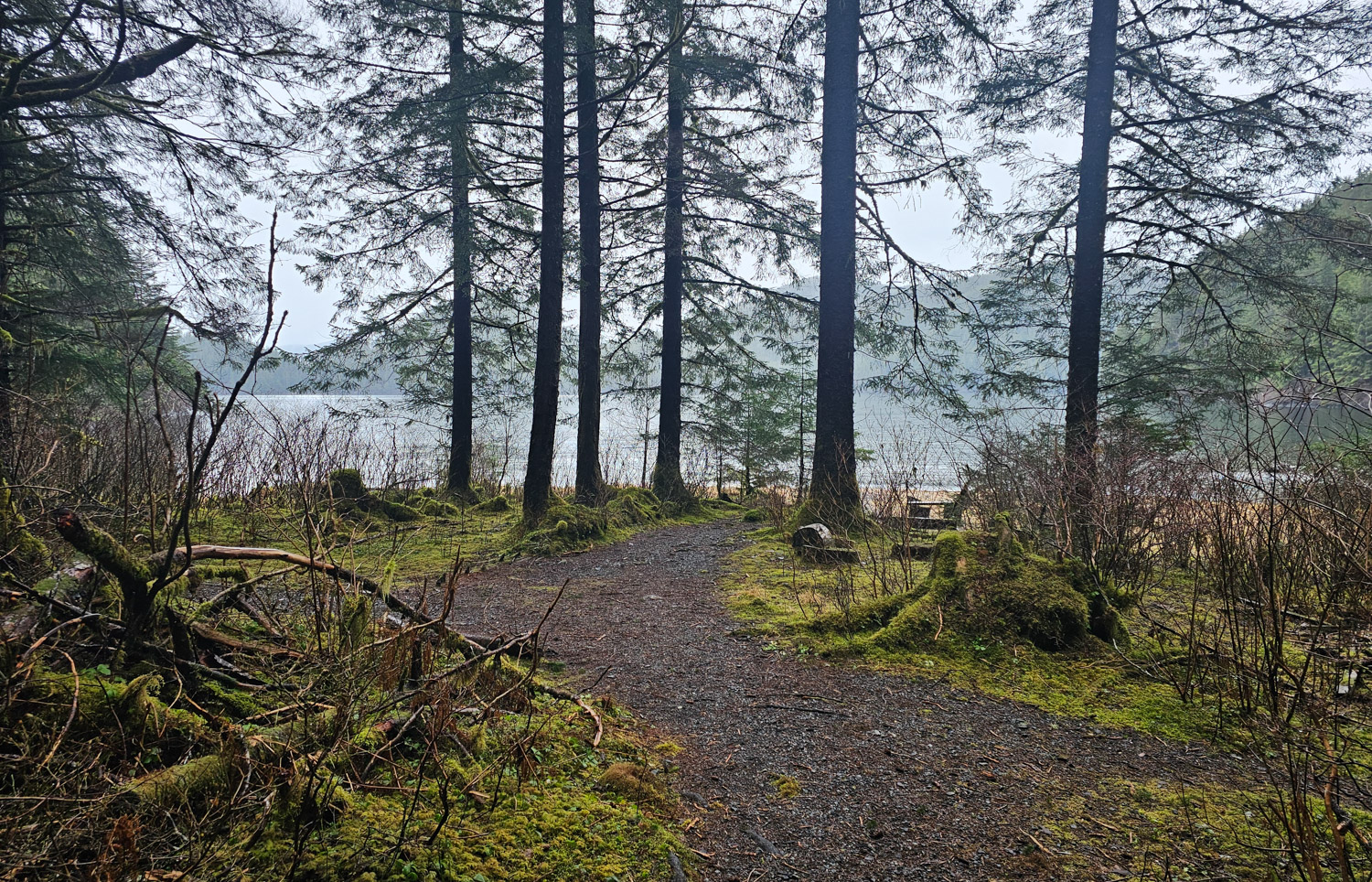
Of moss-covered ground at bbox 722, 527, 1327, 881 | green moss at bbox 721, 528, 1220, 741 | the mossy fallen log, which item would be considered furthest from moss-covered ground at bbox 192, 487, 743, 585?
the mossy fallen log

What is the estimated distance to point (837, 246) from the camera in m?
8.08

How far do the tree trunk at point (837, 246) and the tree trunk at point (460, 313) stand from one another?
5291 millimetres

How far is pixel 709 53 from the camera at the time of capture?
9586 mm

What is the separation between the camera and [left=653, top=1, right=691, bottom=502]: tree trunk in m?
10.9

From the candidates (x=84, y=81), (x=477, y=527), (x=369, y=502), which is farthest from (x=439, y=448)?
(x=84, y=81)

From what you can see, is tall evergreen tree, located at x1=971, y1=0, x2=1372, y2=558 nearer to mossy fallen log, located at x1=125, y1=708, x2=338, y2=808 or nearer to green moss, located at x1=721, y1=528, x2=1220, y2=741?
green moss, located at x1=721, y1=528, x2=1220, y2=741

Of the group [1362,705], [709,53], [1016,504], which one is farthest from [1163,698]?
[709,53]

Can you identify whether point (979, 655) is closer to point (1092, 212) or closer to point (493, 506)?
point (1092, 212)

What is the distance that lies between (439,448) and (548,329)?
5.68 m

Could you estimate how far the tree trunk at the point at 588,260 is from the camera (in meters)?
9.03

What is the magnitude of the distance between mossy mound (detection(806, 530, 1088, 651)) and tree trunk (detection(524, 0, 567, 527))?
210 inches

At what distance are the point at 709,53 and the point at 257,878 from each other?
1091 cm

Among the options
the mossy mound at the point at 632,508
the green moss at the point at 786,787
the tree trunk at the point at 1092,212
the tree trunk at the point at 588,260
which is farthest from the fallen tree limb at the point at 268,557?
the tree trunk at the point at 1092,212

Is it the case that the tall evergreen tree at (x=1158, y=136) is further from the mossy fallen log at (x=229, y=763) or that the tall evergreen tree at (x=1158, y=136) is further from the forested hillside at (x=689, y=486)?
the mossy fallen log at (x=229, y=763)
